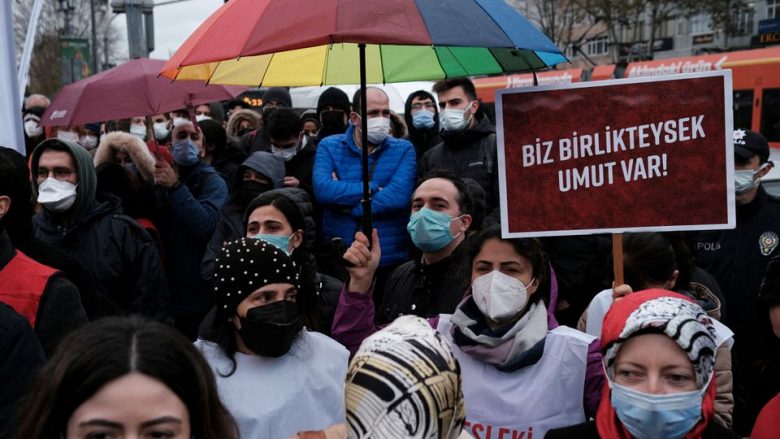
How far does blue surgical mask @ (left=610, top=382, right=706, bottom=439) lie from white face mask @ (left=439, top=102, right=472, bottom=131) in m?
3.46

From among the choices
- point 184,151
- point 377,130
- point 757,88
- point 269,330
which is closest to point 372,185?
point 377,130

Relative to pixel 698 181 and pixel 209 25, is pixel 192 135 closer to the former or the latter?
pixel 209 25

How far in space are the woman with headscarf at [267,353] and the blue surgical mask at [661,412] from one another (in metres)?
0.96

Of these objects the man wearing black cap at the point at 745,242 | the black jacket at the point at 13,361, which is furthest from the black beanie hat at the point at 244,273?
the man wearing black cap at the point at 745,242

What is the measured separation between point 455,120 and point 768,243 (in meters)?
2.10

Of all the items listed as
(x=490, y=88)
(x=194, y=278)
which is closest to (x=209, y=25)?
(x=194, y=278)

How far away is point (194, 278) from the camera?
215 inches

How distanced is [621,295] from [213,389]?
4.81ft

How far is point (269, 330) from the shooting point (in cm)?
285

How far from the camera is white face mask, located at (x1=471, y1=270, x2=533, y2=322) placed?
2.95 m

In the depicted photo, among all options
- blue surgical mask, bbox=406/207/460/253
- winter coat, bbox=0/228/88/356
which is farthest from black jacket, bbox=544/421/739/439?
winter coat, bbox=0/228/88/356

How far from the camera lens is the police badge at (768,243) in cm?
491

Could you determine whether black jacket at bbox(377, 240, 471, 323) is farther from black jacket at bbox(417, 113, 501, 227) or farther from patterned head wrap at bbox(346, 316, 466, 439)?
patterned head wrap at bbox(346, 316, 466, 439)

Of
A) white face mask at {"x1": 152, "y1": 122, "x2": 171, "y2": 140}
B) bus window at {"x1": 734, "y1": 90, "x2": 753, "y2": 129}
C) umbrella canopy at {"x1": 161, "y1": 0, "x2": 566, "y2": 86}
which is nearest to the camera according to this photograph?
umbrella canopy at {"x1": 161, "y1": 0, "x2": 566, "y2": 86}
